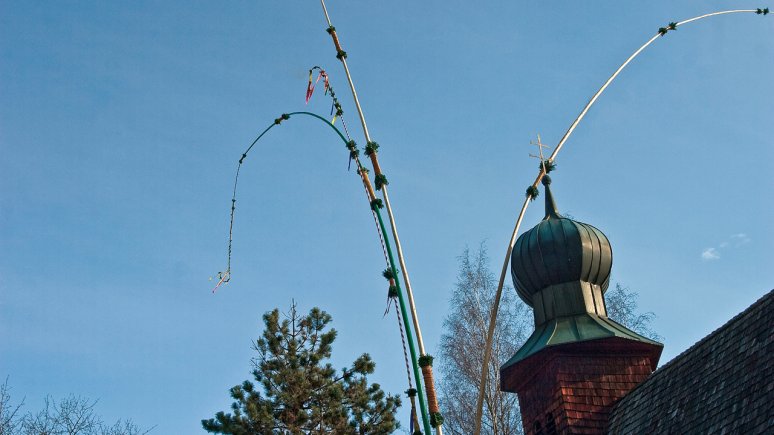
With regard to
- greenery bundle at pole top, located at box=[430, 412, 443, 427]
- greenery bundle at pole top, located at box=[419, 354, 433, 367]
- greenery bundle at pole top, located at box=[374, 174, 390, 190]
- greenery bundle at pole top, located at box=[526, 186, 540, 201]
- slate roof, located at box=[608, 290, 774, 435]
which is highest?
slate roof, located at box=[608, 290, 774, 435]

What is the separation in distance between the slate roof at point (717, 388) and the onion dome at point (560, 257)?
320 centimetres

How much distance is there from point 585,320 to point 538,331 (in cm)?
97

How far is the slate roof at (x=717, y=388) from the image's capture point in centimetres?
1127

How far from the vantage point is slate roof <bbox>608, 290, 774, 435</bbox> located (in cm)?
1127

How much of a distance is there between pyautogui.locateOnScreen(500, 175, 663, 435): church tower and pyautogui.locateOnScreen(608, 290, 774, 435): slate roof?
0.83 metres

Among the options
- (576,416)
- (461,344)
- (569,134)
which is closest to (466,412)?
(461,344)

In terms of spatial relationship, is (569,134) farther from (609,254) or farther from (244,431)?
(244,431)

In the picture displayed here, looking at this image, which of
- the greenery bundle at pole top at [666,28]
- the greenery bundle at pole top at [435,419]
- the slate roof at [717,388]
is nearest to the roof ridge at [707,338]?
the slate roof at [717,388]

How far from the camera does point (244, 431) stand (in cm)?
1877

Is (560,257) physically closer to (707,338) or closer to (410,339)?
(707,338)

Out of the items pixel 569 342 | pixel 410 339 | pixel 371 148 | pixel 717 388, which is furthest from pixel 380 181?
pixel 569 342

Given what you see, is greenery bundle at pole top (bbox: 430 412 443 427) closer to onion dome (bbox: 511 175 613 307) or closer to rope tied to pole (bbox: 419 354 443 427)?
rope tied to pole (bbox: 419 354 443 427)

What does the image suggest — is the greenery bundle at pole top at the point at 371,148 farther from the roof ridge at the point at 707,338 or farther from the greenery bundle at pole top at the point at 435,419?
the roof ridge at the point at 707,338

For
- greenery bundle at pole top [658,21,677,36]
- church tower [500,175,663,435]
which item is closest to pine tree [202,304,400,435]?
church tower [500,175,663,435]
